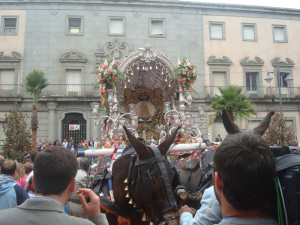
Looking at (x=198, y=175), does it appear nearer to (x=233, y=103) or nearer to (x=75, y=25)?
(x=233, y=103)

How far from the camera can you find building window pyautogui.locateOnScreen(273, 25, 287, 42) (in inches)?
1006

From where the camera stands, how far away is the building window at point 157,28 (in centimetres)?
2342

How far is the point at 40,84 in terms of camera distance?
56.3 feet

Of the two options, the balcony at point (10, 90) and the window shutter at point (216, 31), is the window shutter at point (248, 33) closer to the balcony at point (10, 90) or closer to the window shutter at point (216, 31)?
the window shutter at point (216, 31)

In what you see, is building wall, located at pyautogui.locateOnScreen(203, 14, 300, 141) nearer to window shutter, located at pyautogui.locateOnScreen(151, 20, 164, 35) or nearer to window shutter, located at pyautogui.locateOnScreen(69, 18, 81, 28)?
window shutter, located at pyautogui.locateOnScreen(151, 20, 164, 35)

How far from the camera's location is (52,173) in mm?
1851

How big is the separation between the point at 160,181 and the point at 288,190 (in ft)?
6.02

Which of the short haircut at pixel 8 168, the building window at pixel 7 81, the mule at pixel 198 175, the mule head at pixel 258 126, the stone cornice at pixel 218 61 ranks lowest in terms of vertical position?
the mule at pixel 198 175

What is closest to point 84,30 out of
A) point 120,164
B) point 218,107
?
point 218,107

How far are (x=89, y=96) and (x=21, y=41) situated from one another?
6.94 meters

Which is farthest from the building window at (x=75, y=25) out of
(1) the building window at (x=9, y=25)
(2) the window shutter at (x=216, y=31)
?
(2) the window shutter at (x=216, y=31)

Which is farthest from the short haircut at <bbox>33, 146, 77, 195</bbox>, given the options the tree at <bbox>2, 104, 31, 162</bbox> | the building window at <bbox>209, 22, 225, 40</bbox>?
the building window at <bbox>209, 22, 225, 40</bbox>

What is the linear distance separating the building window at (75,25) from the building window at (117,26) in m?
2.39

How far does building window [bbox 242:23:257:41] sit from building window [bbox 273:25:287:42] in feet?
6.67
